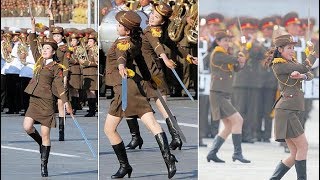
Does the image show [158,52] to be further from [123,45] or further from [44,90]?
→ [44,90]

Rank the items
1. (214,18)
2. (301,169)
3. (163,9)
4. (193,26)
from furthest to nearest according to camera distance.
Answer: (214,18) → (193,26) → (163,9) → (301,169)

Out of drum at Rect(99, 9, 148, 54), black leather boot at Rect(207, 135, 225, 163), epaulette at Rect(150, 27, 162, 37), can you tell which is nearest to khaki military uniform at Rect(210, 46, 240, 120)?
black leather boot at Rect(207, 135, 225, 163)

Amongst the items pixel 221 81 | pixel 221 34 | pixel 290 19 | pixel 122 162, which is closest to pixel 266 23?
pixel 290 19

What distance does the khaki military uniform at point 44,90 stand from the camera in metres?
9.30

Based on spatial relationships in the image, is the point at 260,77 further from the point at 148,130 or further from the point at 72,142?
the point at 72,142

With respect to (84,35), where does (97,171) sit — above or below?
below

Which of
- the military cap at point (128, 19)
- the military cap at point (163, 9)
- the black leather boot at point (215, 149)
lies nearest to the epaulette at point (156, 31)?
the military cap at point (163, 9)

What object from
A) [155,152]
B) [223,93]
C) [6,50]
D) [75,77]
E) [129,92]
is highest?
[6,50]

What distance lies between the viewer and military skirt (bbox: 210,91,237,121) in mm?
10531

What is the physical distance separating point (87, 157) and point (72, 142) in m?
0.19

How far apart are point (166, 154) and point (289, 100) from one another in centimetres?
86

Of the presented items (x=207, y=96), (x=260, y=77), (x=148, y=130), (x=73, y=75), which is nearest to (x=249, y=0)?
(x=260, y=77)

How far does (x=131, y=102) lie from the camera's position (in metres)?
9.47

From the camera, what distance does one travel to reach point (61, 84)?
9.33 meters
